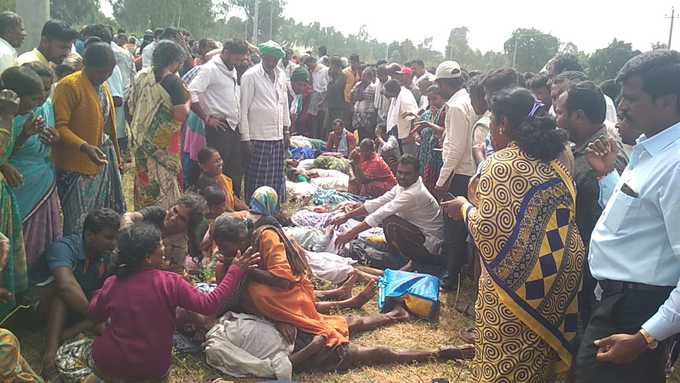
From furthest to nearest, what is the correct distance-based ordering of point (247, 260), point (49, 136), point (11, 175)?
point (49, 136)
point (11, 175)
point (247, 260)

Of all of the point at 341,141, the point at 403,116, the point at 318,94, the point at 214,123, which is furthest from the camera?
the point at 318,94

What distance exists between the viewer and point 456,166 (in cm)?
517

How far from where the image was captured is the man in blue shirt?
6.79ft

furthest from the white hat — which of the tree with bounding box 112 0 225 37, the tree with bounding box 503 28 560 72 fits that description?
the tree with bounding box 112 0 225 37

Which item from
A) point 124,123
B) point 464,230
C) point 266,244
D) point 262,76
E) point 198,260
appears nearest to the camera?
point 266,244

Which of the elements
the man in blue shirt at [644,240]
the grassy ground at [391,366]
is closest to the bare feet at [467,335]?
the grassy ground at [391,366]

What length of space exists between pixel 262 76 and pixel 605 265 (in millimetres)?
4743

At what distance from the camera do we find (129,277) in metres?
2.97

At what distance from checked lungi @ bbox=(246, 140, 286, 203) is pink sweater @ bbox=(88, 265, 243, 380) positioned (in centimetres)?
364

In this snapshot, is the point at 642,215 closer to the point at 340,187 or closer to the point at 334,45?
the point at 340,187

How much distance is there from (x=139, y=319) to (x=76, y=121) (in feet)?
Answer: 6.35

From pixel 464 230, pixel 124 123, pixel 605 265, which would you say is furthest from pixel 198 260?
pixel 124 123

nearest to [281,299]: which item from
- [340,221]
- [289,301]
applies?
[289,301]

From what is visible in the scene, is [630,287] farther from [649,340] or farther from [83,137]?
[83,137]
